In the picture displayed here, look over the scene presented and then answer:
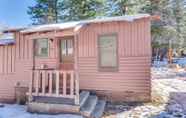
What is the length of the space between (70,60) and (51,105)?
239 centimetres

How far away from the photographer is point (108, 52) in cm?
798

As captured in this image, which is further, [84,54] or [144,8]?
[144,8]

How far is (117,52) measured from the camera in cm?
788

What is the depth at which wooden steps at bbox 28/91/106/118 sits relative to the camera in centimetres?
626

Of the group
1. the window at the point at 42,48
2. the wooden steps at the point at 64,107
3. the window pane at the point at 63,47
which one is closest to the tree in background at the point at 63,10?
the window at the point at 42,48

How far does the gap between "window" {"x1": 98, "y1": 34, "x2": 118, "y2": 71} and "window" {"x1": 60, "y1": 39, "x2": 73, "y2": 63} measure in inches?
48.8

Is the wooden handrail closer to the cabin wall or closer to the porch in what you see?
the porch

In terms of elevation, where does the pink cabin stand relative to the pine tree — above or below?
below

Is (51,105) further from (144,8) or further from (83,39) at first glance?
(144,8)

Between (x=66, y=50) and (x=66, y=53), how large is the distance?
0.41 ft

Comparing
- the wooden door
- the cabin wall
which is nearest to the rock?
the wooden door

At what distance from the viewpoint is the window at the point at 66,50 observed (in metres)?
8.43

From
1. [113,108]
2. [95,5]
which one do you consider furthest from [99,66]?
[95,5]

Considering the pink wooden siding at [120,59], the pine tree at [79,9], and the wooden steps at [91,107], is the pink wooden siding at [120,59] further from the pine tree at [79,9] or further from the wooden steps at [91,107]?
the pine tree at [79,9]
